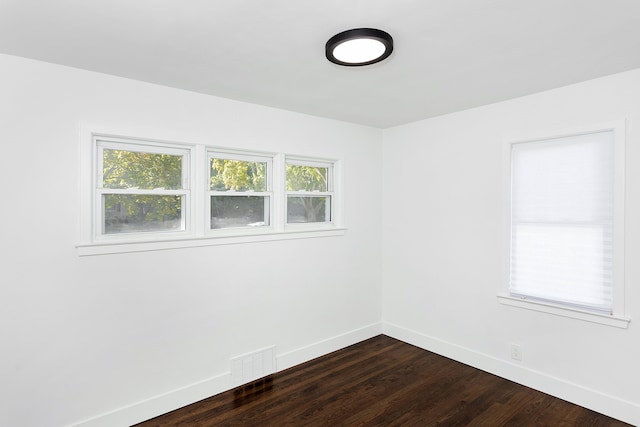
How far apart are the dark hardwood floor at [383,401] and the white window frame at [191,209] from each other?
1296mm

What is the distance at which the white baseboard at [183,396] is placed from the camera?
2457 millimetres

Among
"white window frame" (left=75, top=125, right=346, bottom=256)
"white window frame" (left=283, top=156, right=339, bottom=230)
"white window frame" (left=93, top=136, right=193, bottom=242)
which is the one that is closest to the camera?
"white window frame" (left=75, top=125, right=346, bottom=256)

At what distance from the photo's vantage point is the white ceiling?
1.67m

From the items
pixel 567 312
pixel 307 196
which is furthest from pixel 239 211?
pixel 567 312

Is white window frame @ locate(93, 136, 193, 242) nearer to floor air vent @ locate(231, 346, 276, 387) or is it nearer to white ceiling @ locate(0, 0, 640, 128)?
white ceiling @ locate(0, 0, 640, 128)

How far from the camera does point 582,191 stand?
108 inches

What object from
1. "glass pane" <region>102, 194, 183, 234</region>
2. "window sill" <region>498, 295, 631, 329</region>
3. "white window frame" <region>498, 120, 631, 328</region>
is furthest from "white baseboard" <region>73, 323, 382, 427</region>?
"white window frame" <region>498, 120, 631, 328</region>

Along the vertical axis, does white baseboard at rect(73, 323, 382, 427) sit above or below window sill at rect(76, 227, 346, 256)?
below

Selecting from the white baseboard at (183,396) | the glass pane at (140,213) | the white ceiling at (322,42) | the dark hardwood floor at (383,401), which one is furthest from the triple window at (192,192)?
the dark hardwood floor at (383,401)

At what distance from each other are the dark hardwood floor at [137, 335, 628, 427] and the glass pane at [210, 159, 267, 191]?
5.83ft

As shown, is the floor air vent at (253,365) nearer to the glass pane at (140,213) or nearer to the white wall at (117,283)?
the white wall at (117,283)

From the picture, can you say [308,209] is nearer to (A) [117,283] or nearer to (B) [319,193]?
(B) [319,193]

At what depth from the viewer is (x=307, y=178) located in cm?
375

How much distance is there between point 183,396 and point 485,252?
294cm
